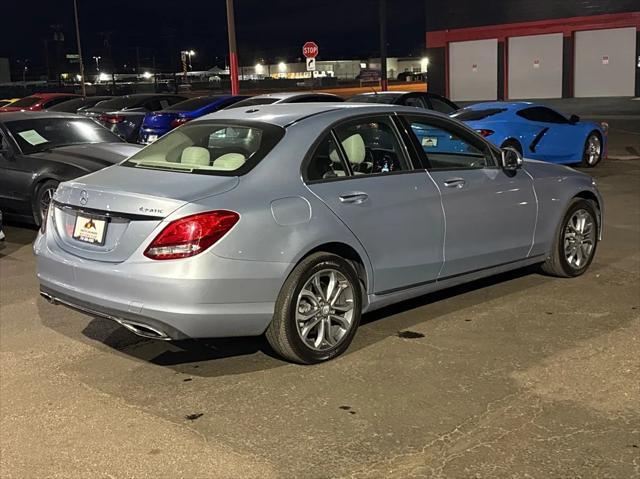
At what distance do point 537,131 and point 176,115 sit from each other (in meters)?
6.69

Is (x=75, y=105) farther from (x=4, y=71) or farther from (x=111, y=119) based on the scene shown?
(x=4, y=71)

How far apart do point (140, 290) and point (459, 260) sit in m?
2.42

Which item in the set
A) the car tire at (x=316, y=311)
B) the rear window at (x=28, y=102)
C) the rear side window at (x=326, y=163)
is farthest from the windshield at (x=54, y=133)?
the rear window at (x=28, y=102)

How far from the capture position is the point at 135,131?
1659cm

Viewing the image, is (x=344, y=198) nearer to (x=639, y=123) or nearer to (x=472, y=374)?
(x=472, y=374)

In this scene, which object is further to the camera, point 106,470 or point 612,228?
point 612,228

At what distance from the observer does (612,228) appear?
9.08 meters

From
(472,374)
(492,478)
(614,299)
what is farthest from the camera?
(614,299)

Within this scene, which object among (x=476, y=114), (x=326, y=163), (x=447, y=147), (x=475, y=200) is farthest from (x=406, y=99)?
(x=326, y=163)

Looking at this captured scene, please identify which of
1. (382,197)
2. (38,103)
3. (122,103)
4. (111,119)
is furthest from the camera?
(38,103)

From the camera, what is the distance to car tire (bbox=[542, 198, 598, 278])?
6598mm

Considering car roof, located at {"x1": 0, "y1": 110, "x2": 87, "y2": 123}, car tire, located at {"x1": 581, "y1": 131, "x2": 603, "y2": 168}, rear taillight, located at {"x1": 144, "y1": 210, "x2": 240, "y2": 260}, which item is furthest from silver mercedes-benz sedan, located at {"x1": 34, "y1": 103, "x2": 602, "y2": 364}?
car tire, located at {"x1": 581, "y1": 131, "x2": 603, "y2": 168}

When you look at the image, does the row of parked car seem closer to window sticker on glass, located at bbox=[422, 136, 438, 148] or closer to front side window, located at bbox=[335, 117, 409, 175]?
window sticker on glass, located at bbox=[422, 136, 438, 148]

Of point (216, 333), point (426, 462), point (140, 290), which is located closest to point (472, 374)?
point (426, 462)
